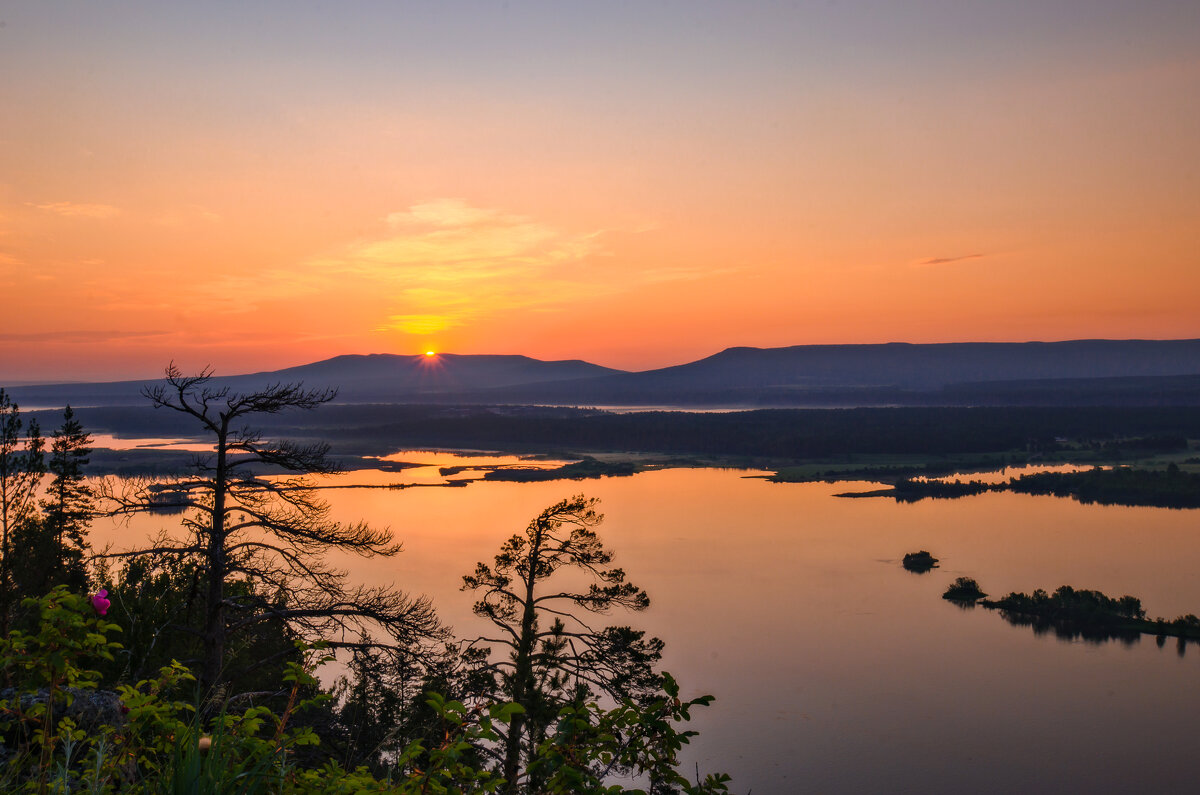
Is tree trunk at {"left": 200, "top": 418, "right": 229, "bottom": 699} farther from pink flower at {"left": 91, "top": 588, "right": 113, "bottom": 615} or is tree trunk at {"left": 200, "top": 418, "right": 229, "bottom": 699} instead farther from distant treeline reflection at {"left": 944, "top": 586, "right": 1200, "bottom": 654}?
distant treeline reflection at {"left": 944, "top": 586, "right": 1200, "bottom": 654}

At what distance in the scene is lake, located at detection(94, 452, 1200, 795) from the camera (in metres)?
22.4

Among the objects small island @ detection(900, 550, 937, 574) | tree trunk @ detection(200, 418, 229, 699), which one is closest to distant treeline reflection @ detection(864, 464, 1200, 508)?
small island @ detection(900, 550, 937, 574)

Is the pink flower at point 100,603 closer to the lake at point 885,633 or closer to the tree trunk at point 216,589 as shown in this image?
the tree trunk at point 216,589

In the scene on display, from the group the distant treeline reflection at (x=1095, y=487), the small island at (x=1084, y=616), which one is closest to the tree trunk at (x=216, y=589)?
the small island at (x=1084, y=616)

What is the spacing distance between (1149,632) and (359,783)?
35.9 m

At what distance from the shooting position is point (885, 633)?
31656 millimetres

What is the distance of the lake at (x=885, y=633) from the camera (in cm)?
2242

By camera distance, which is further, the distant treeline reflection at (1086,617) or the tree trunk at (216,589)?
the distant treeline reflection at (1086,617)

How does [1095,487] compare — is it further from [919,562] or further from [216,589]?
[216,589]

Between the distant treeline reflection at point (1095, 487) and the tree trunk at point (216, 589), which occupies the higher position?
the tree trunk at point (216, 589)

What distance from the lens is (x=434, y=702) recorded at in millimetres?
3398

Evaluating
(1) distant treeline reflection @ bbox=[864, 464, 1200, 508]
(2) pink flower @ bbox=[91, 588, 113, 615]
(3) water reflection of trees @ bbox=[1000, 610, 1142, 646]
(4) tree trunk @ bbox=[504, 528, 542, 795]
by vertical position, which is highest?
(2) pink flower @ bbox=[91, 588, 113, 615]

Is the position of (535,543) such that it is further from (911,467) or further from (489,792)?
(911,467)

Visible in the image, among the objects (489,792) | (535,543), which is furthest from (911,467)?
(489,792)
